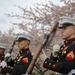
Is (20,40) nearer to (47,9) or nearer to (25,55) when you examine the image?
(25,55)

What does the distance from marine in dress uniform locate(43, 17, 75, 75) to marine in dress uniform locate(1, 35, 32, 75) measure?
1.17 meters

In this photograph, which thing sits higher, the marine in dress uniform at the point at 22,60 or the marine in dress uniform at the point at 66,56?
the marine in dress uniform at the point at 66,56

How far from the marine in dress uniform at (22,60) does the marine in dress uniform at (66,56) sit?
117 cm

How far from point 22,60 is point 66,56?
1780mm

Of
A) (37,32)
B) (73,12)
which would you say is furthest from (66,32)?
(37,32)

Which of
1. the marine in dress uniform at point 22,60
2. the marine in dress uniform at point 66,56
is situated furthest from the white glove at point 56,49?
the marine in dress uniform at point 22,60

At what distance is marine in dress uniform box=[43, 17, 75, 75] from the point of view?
13.1ft

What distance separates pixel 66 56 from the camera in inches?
161

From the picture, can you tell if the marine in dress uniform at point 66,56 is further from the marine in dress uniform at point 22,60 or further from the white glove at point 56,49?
the marine in dress uniform at point 22,60

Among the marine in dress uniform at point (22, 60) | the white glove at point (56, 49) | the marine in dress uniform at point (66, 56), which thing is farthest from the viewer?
the marine in dress uniform at point (22, 60)

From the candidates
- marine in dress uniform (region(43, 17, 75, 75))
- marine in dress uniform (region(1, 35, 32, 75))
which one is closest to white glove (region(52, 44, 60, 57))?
marine in dress uniform (region(43, 17, 75, 75))

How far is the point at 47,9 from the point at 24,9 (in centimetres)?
169

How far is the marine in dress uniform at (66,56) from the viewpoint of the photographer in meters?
4.00

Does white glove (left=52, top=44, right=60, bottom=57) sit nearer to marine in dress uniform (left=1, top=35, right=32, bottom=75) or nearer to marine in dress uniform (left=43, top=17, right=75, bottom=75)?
marine in dress uniform (left=43, top=17, right=75, bottom=75)
